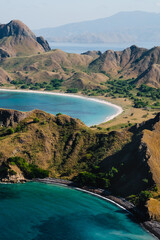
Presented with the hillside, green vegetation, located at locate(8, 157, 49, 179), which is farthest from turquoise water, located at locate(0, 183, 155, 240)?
the hillside

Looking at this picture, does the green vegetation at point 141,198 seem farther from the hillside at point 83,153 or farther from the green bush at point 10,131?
the green bush at point 10,131

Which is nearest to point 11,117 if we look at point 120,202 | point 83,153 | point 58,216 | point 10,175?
point 10,175

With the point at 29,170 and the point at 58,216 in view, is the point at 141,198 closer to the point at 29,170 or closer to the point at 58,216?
the point at 58,216

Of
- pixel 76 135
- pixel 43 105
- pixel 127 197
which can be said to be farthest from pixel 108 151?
pixel 43 105

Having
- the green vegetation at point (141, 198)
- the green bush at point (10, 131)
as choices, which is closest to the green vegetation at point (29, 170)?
the green bush at point (10, 131)

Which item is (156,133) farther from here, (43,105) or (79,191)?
(43,105)

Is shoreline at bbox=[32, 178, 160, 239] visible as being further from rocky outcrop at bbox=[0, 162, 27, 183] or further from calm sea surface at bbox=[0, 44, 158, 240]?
rocky outcrop at bbox=[0, 162, 27, 183]
